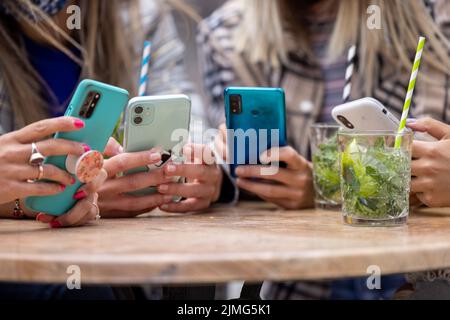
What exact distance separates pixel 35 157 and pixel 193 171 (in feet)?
1.24

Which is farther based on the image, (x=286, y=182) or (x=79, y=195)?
(x=286, y=182)

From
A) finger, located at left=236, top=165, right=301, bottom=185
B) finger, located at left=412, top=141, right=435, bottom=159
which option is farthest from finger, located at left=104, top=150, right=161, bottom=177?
finger, located at left=412, top=141, right=435, bottom=159

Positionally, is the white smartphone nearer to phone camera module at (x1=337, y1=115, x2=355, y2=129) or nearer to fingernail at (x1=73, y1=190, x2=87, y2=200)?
phone camera module at (x1=337, y1=115, x2=355, y2=129)

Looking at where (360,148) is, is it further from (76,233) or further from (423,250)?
(76,233)

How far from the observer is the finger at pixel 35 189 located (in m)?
1.00

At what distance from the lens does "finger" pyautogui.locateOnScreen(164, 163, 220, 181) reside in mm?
1239

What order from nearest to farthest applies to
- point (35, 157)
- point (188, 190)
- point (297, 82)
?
1. point (35, 157)
2. point (188, 190)
3. point (297, 82)

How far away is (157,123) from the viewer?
1.19 metres

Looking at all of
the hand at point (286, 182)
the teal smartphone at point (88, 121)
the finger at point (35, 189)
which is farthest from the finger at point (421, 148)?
the finger at point (35, 189)

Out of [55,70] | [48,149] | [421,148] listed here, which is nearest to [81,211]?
[48,149]

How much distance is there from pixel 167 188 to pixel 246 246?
437mm

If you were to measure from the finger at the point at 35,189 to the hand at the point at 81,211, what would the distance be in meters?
0.06

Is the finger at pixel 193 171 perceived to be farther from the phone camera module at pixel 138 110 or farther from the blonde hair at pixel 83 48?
the blonde hair at pixel 83 48

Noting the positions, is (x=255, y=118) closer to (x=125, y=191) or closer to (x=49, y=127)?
(x=125, y=191)
